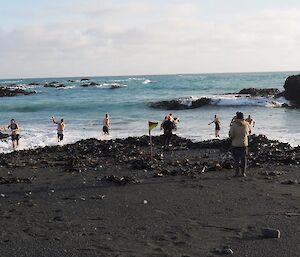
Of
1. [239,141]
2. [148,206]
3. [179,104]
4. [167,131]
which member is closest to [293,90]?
[179,104]

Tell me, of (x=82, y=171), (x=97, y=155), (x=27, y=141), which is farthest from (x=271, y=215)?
(x=27, y=141)

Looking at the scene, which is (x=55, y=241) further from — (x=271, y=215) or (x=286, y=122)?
(x=286, y=122)

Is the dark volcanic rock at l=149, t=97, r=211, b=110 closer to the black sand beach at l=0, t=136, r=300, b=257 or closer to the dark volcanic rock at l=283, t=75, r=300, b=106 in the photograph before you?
the dark volcanic rock at l=283, t=75, r=300, b=106

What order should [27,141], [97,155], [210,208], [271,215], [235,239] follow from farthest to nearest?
[27,141] → [97,155] → [210,208] → [271,215] → [235,239]

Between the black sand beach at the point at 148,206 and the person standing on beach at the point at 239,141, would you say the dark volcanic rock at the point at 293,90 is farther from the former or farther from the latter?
the person standing on beach at the point at 239,141

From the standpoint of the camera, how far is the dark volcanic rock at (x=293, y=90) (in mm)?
47787

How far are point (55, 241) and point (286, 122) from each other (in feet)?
82.4

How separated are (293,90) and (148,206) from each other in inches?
1666

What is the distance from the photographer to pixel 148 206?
9500mm

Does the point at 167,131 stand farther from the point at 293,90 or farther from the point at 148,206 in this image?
the point at 293,90

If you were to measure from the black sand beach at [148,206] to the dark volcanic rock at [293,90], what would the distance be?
33.2m

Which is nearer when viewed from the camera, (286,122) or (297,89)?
(286,122)

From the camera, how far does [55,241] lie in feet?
24.2

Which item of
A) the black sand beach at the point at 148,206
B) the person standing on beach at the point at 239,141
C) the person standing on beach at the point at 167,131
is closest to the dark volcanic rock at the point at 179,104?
the person standing on beach at the point at 167,131
